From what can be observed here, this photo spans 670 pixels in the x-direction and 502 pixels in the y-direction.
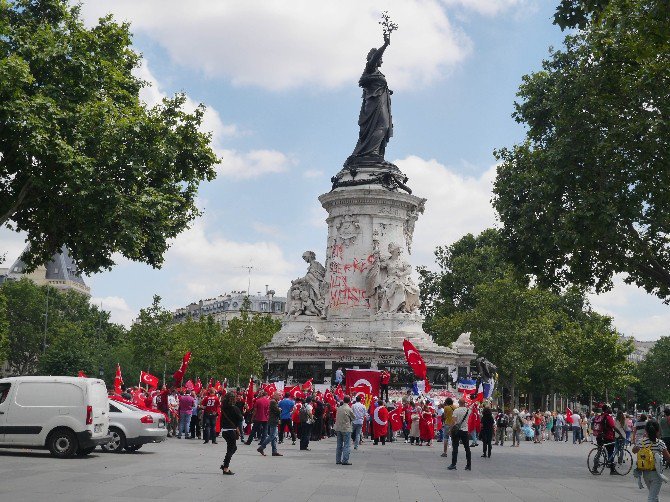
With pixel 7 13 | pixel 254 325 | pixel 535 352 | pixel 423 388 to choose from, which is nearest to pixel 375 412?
pixel 423 388

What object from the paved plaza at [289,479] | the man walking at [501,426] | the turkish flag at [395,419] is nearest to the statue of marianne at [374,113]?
the man walking at [501,426]

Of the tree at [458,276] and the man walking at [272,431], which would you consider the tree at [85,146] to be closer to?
the man walking at [272,431]

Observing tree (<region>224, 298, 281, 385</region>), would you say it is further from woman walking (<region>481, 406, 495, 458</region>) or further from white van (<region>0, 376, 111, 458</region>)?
white van (<region>0, 376, 111, 458</region>)

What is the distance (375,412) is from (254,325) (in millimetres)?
47083

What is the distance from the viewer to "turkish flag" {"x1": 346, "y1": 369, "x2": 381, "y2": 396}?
29.4 metres

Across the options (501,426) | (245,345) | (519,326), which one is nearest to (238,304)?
(245,345)

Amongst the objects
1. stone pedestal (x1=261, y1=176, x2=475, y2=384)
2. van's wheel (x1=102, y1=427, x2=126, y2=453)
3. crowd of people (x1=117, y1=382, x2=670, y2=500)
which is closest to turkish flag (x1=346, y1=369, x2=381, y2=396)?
crowd of people (x1=117, y1=382, x2=670, y2=500)

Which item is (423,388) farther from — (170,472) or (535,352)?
(535,352)

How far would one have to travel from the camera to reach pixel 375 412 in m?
29.7

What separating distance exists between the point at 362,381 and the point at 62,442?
11.8 m

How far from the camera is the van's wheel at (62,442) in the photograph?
20.0 meters

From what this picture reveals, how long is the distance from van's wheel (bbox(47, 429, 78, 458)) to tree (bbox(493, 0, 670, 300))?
16269 mm

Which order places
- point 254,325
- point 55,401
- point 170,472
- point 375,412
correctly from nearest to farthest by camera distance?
1. point 170,472
2. point 55,401
3. point 375,412
4. point 254,325

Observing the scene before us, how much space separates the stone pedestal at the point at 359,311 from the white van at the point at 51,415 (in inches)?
858
